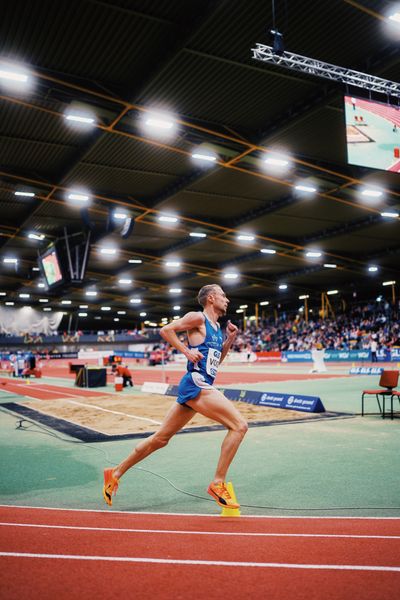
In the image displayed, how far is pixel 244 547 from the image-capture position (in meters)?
3.45

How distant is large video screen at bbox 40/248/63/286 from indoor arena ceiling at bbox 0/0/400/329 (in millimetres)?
2273

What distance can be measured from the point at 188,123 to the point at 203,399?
13639 mm

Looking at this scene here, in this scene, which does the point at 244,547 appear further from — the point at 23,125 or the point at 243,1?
the point at 23,125

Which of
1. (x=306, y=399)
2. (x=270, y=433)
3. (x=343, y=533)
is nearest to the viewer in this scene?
(x=343, y=533)

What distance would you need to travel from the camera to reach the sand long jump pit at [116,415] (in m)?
10.1

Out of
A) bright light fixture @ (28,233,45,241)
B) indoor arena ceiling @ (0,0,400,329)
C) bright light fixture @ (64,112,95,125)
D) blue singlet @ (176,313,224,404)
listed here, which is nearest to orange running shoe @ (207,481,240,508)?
blue singlet @ (176,313,224,404)

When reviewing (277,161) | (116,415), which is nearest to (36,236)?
(277,161)

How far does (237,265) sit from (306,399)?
30665mm

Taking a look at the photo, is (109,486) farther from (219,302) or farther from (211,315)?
(219,302)

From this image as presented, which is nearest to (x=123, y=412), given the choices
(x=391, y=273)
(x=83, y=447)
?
(x=83, y=447)

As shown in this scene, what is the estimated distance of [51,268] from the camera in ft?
86.8

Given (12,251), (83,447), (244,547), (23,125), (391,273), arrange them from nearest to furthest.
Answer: (244,547) < (83,447) < (23,125) < (12,251) < (391,273)

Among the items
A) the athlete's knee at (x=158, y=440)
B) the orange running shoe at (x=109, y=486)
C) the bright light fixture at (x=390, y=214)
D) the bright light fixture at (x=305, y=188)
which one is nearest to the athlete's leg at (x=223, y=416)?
the athlete's knee at (x=158, y=440)

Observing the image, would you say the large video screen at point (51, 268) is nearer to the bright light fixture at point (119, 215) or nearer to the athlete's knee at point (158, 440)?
the bright light fixture at point (119, 215)
